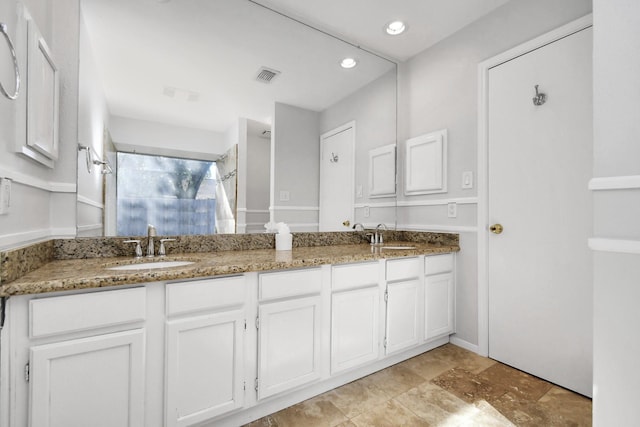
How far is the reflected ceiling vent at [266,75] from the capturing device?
2.03m

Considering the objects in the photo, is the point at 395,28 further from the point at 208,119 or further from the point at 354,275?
the point at 354,275

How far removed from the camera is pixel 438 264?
2215mm

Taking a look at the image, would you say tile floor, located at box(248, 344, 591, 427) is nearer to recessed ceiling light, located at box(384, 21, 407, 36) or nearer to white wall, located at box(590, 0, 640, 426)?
white wall, located at box(590, 0, 640, 426)

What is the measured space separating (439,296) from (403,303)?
41 cm

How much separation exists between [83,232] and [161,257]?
1.34ft

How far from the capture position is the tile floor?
1.47 m

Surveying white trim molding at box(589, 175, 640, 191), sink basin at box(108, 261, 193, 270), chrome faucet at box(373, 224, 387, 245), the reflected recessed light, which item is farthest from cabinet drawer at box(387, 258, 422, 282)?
the reflected recessed light

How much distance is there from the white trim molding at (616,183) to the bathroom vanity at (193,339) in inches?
40.8

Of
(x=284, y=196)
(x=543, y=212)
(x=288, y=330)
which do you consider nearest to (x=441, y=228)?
(x=543, y=212)

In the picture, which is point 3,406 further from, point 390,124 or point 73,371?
point 390,124

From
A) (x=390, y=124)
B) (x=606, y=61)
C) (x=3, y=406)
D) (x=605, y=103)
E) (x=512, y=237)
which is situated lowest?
(x=3, y=406)

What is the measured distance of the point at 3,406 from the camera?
0.93 meters

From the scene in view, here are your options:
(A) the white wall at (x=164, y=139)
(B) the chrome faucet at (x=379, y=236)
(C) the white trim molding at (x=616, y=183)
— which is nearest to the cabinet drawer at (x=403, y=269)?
(B) the chrome faucet at (x=379, y=236)

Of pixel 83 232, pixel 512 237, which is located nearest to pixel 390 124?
pixel 512 237
